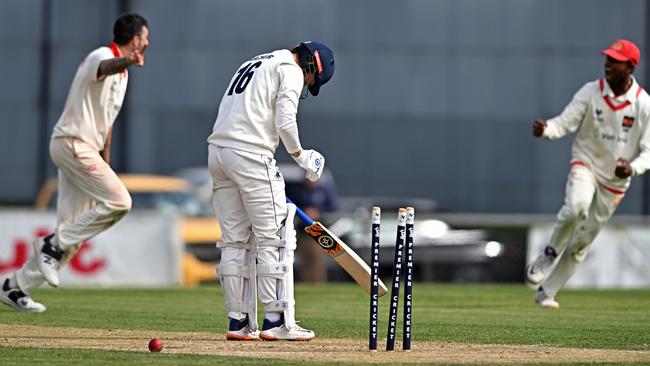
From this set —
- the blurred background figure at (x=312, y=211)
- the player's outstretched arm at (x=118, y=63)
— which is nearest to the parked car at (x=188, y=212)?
the blurred background figure at (x=312, y=211)

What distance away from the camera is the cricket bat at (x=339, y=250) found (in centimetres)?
977

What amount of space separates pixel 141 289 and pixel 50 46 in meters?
17.1

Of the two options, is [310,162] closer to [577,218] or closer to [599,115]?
[577,218]

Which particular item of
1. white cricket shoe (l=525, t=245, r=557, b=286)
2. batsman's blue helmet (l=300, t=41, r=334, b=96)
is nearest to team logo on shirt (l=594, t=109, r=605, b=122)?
white cricket shoe (l=525, t=245, r=557, b=286)

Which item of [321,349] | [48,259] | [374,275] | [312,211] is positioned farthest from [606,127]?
[312,211]

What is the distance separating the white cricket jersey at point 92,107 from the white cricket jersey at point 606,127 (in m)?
3.84

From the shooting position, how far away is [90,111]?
11.6 meters

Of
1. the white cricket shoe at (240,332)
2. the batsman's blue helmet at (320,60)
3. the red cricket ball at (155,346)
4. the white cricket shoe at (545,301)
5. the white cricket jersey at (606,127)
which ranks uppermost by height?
the batsman's blue helmet at (320,60)

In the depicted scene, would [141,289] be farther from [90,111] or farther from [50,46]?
[50,46]

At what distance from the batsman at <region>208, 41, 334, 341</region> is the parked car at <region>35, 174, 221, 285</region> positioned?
9855 millimetres

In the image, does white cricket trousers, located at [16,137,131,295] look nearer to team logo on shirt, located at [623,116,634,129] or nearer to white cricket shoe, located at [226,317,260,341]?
white cricket shoe, located at [226,317,260,341]

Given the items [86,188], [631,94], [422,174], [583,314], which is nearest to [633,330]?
[583,314]

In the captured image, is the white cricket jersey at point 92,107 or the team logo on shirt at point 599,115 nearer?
the white cricket jersey at point 92,107

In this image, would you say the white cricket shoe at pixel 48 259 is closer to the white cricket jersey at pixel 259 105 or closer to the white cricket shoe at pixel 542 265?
the white cricket jersey at pixel 259 105
